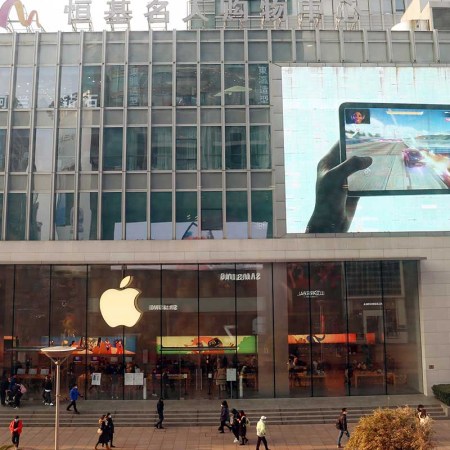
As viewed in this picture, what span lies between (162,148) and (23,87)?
8.58 meters

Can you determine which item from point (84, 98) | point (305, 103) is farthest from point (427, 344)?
point (84, 98)

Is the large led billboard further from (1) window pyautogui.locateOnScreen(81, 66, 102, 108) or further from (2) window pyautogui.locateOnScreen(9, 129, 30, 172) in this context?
(2) window pyautogui.locateOnScreen(9, 129, 30, 172)

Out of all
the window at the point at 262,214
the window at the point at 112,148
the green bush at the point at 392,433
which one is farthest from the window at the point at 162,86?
the green bush at the point at 392,433

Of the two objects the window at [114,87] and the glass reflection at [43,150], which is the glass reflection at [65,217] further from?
the window at [114,87]

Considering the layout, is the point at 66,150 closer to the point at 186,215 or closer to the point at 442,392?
the point at 186,215

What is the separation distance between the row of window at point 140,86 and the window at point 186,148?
1.59 metres

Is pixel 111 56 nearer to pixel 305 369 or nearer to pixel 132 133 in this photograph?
pixel 132 133

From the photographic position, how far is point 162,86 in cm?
3259

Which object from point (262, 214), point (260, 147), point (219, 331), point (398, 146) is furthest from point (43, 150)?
point (398, 146)

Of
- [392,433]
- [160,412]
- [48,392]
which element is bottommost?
[160,412]

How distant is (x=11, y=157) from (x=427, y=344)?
80.7ft

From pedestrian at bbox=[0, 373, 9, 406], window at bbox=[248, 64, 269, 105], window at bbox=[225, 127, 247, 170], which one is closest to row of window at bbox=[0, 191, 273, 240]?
window at bbox=[225, 127, 247, 170]

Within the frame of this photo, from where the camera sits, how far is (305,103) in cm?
3231

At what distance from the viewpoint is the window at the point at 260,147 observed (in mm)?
32000
